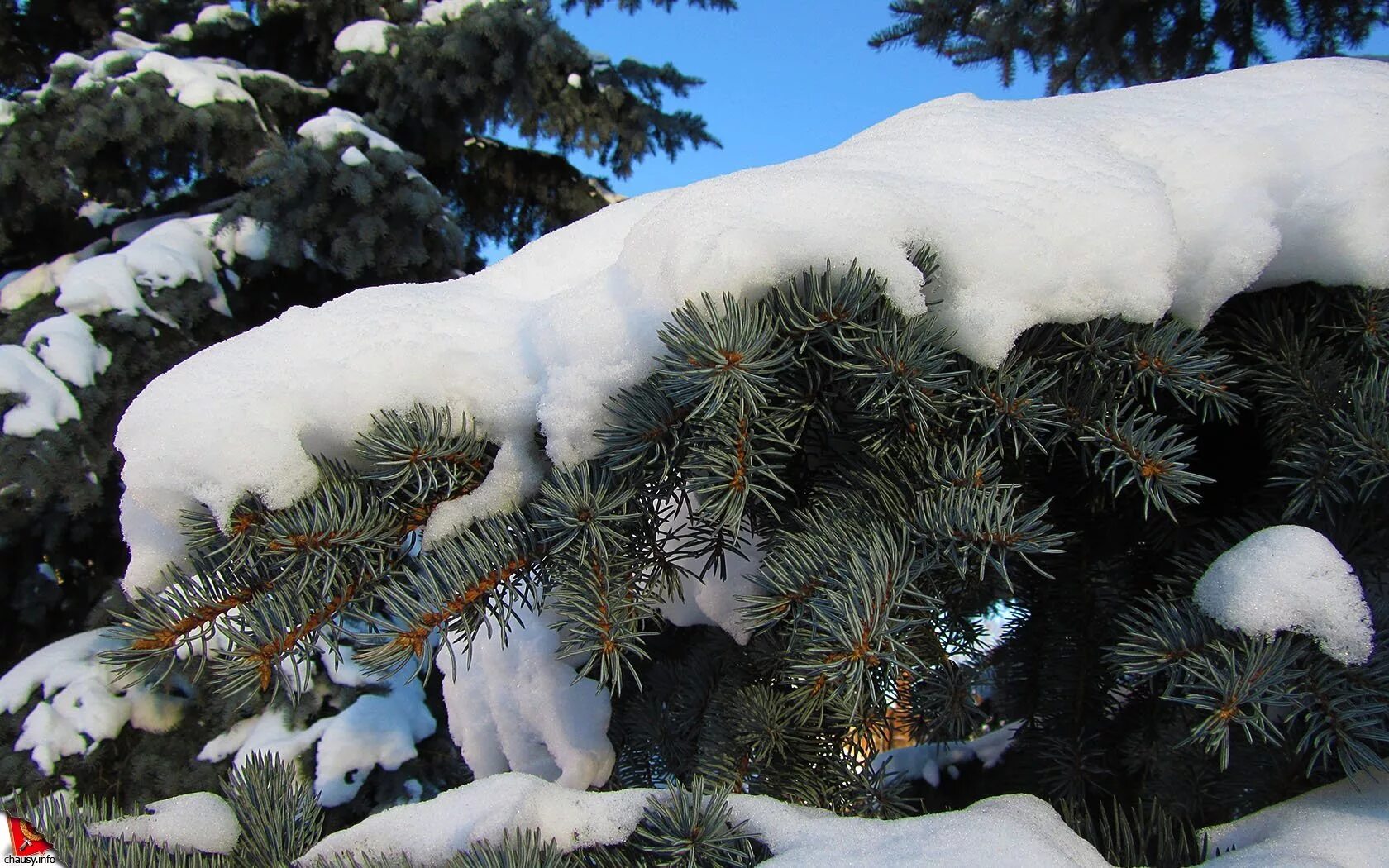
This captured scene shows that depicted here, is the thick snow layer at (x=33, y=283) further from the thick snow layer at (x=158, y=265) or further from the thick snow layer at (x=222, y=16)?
the thick snow layer at (x=222, y=16)

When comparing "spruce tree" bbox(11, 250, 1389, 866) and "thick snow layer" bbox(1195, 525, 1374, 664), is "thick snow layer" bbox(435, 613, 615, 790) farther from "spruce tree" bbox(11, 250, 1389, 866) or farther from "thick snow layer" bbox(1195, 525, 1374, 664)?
"thick snow layer" bbox(1195, 525, 1374, 664)

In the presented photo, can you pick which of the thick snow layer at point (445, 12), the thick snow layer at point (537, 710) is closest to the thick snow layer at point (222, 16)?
the thick snow layer at point (445, 12)

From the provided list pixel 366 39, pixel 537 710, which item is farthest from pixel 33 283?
pixel 537 710

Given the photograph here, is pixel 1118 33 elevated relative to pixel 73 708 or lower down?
elevated

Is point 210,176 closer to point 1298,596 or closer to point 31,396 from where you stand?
point 31,396

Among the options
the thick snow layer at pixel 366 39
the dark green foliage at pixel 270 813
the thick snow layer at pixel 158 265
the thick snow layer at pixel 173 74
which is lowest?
the dark green foliage at pixel 270 813

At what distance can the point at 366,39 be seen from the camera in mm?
3148

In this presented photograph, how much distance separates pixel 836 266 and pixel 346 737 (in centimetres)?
175

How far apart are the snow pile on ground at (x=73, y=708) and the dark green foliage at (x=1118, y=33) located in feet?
8.71

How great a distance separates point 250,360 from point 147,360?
6.89 ft

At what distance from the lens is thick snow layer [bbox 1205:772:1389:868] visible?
20.5 inches

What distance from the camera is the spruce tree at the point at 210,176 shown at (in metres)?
2.26

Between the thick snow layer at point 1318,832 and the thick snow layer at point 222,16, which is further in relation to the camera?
the thick snow layer at point 222,16

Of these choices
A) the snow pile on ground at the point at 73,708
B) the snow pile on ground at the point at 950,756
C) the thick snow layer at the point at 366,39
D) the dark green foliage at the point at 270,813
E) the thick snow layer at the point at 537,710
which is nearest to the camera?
the dark green foliage at the point at 270,813
